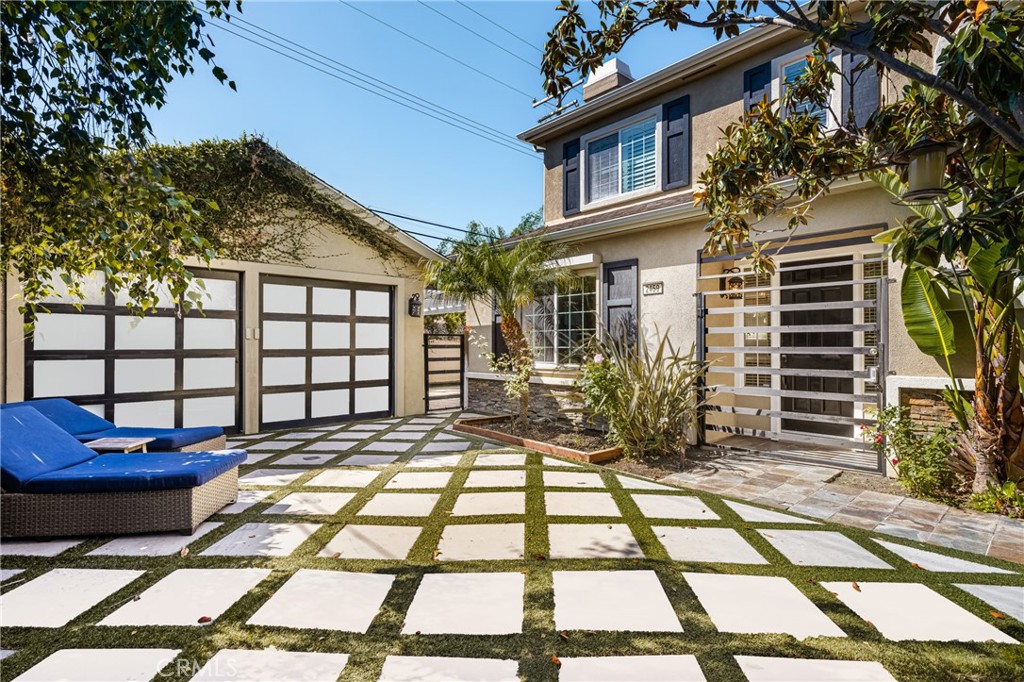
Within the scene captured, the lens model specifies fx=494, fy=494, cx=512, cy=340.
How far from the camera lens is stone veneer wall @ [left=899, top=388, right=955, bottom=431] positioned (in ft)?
16.2

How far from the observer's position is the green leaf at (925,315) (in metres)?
4.68

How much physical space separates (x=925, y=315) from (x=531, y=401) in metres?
5.67

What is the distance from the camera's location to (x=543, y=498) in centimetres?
470

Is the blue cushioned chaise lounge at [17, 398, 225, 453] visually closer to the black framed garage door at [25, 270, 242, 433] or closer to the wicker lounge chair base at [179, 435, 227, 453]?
the wicker lounge chair base at [179, 435, 227, 453]

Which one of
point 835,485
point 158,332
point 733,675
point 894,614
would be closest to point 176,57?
point 733,675

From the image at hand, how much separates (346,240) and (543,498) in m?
6.77

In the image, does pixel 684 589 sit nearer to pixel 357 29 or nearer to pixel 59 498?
pixel 59 498

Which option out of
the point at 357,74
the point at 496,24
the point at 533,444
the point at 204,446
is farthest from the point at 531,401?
the point at 496,24

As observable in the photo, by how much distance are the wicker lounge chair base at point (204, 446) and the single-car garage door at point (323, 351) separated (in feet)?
8.22

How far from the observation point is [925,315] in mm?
4762

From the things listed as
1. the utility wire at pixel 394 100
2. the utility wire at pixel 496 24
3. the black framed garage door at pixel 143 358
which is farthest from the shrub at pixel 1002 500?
the utility wire at pixel 496 24

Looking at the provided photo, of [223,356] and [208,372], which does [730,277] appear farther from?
[208,372]

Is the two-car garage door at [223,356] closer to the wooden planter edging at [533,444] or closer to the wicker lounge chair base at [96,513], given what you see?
the wooden planter edging at [533,444]

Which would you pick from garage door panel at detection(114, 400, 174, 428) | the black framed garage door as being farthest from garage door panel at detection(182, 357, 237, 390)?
garage door panel at detection(114, 400, 174, 428)
